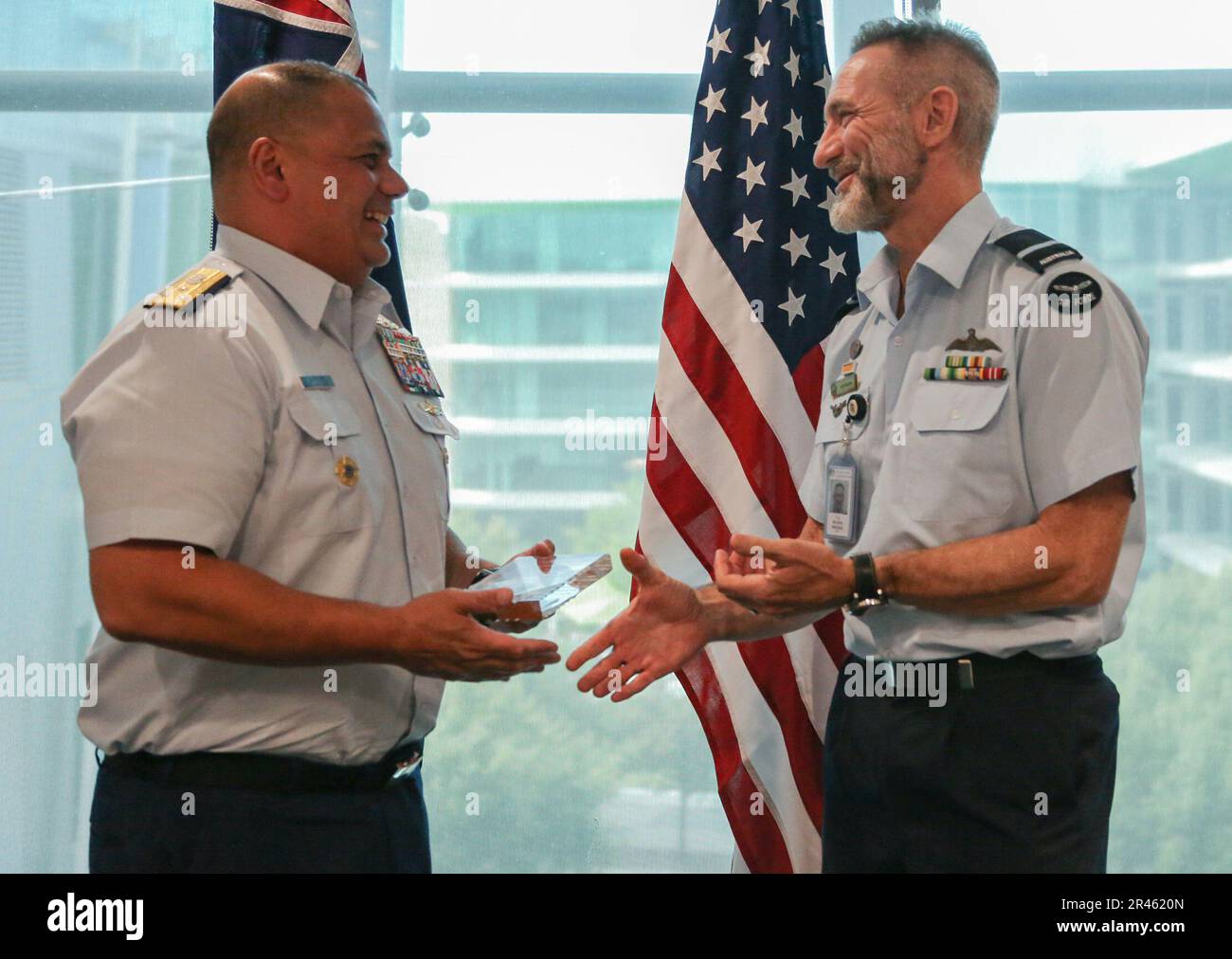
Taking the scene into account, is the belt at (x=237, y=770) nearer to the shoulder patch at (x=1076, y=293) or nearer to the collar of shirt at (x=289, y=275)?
the collar of shirt at (x=289, y=275)

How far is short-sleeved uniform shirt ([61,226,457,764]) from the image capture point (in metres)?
1.44

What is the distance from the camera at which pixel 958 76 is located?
1.94 meters

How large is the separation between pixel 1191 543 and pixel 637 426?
1.43 m

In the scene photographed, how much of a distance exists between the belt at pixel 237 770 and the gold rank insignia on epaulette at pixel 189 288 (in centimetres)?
64

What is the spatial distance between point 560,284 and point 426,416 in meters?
1.07

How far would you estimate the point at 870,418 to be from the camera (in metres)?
1.94

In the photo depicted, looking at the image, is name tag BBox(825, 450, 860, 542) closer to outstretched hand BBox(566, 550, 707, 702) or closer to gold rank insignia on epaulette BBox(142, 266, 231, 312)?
outstretched hand BBox(566, 550, 707, 702)

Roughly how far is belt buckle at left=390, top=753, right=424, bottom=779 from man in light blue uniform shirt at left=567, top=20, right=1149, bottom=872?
33cm

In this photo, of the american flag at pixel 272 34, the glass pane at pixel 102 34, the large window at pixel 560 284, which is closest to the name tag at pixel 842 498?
the large window at pixel 560 284

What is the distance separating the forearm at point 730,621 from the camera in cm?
200

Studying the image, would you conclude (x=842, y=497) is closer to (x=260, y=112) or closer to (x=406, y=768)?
(x=406, y=768)

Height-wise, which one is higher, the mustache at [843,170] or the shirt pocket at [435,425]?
the mustache at [843,170]
